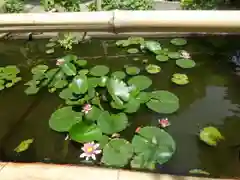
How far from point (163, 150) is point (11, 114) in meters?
1.07

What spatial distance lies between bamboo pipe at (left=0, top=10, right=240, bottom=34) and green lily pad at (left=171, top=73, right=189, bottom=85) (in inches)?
51.9

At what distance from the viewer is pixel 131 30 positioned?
3.09 ft

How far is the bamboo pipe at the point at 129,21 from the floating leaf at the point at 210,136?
3.12 ft

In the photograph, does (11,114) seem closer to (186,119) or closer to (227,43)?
(186,119)

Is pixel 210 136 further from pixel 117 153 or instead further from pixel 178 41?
pixel 178 41

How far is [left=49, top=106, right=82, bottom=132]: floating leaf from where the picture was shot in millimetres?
1844

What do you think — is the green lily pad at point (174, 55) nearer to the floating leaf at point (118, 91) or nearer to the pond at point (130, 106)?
the pond at point (130, 106)

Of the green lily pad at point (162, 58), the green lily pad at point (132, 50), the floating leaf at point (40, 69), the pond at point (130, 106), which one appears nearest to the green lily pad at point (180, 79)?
the pond at point (130, 106)

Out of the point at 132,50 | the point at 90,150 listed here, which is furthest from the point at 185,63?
the point at 90,150

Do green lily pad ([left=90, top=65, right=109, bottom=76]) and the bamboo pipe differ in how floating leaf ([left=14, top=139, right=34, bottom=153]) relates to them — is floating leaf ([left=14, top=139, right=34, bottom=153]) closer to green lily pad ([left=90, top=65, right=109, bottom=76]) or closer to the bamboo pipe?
green lily pad ([left=90, top=65, right=109, bottom=76])

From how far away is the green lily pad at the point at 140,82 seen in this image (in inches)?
84.1

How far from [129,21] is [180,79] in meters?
1.39

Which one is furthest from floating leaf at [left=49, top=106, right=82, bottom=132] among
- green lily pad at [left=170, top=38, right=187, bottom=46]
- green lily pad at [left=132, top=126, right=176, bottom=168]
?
green lily pad at [left=170, top=38, right=187, bottom=46]

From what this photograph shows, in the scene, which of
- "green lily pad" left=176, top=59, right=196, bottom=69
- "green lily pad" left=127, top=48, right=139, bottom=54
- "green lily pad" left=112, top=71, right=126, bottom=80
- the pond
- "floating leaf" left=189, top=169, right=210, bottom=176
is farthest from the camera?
"green lily pad" left=127, top=48, right=139, bottom=54
